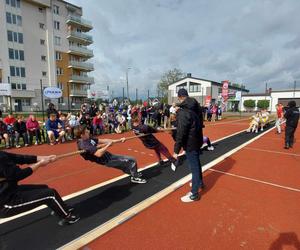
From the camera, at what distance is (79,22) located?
47.5 metres

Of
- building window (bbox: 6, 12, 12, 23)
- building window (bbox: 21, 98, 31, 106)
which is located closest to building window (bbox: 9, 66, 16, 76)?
building window (bbox: 21, 98, 31, 106)

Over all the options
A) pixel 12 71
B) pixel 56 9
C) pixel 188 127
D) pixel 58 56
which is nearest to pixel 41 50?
pixel 58 56

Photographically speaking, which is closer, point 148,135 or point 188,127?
point 188,127

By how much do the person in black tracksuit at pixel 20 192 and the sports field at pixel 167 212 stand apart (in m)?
0.50

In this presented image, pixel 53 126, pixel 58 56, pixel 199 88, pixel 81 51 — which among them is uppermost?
pixel 81 51

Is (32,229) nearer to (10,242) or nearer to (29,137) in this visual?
(10,242)

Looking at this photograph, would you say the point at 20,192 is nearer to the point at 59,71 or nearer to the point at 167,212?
the point at 167,212

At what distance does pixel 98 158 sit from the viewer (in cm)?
453

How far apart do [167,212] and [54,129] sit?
9.08 meters

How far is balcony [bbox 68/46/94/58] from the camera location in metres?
47.2

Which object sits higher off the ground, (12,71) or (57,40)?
(57,40)

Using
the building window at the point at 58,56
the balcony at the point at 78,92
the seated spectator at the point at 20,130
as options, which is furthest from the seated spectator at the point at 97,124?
the building window at the point at 58,56

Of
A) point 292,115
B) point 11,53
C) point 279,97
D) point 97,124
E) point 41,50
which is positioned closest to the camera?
point 292,115

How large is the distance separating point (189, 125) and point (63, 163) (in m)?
4.89
